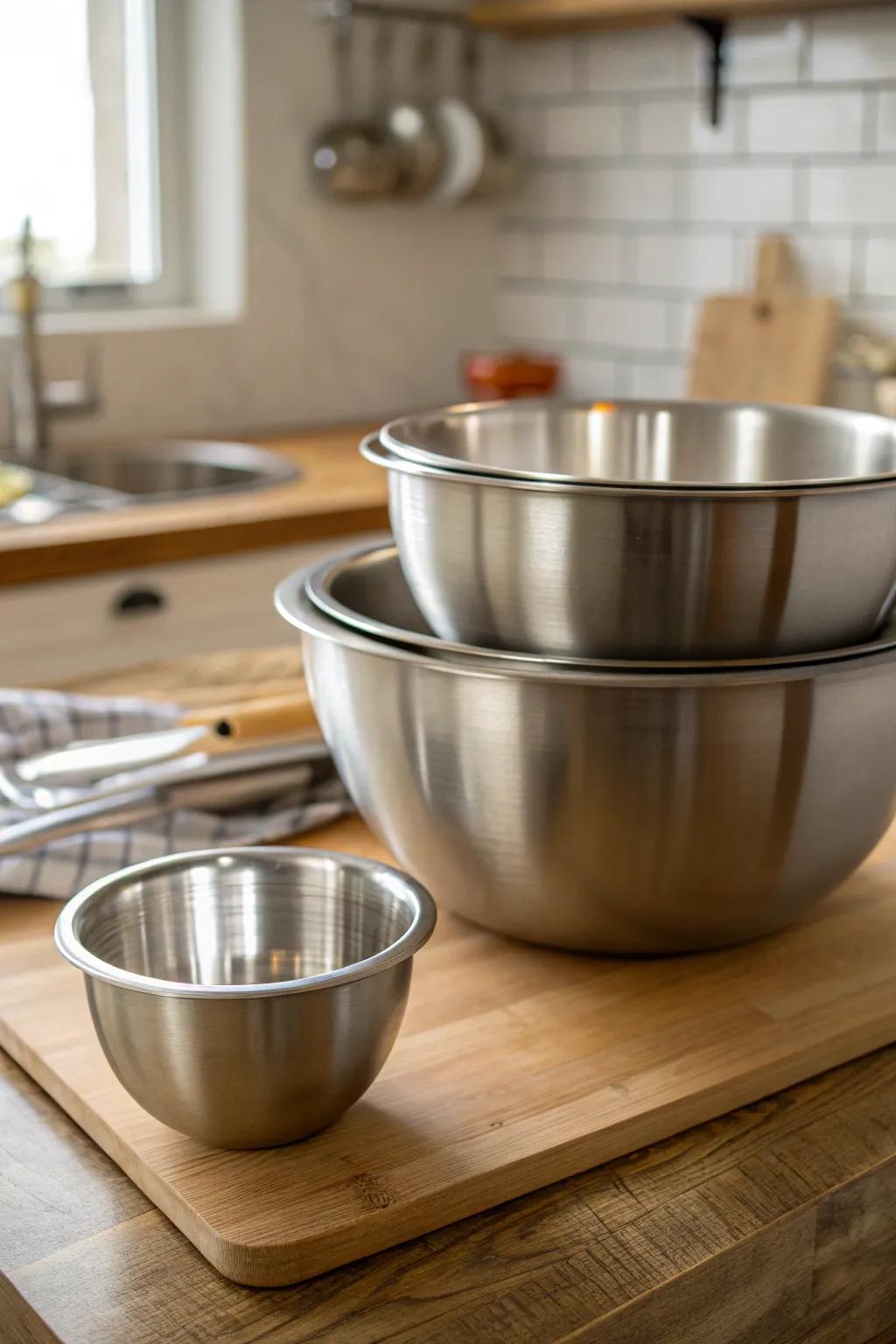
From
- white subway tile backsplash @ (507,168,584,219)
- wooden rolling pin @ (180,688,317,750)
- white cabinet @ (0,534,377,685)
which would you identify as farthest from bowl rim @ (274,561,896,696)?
white subway tile backsplash @ (507,168,584,219)

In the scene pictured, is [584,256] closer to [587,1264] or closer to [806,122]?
[806,122]

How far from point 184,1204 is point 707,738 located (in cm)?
32

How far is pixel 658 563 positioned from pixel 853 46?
2.02 m

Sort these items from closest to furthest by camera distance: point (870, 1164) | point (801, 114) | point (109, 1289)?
point (109, 1289) → point (870, 1164) → point (801, 114)

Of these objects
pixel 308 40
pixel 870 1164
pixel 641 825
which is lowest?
pixel 870 1164

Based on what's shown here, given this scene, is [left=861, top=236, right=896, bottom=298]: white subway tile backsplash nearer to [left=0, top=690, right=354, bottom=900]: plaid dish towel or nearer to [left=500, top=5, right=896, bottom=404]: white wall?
[left=500, top=5, right=896, bottom=404]: white wall

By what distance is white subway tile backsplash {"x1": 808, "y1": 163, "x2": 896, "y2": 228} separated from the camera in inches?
97.3

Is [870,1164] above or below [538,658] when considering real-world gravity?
below

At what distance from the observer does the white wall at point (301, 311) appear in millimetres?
2748

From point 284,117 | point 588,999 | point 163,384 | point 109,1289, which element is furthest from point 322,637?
point 284,117

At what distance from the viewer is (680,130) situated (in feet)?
9.12

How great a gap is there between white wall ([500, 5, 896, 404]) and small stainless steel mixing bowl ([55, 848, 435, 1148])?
2019 mm

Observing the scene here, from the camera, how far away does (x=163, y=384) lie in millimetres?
2775

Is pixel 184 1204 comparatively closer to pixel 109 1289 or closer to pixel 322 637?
pixel 109 1289
